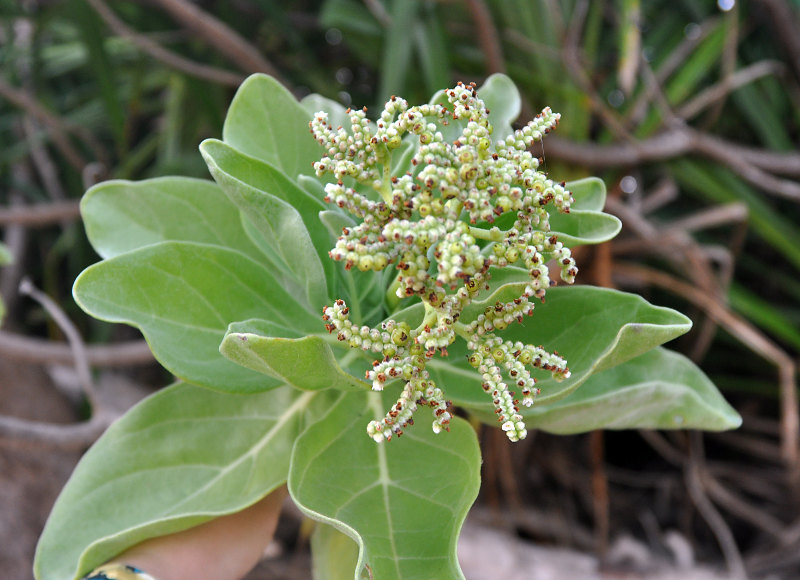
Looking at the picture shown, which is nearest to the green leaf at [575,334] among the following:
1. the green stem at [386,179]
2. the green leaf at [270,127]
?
the green stem at [386,179]

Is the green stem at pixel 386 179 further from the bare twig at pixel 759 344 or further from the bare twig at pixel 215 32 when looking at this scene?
the bare twig at pixel 759 344

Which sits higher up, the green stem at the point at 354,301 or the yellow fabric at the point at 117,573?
the green stem at the point at 354,301

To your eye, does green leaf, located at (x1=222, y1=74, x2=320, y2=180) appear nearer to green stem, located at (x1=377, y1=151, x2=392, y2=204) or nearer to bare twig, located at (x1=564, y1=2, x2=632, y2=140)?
green stem, located at (x1=377, y1=151, x2=392, y2=204)

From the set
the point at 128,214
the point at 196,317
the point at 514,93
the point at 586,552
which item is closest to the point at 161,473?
the point at 196,317

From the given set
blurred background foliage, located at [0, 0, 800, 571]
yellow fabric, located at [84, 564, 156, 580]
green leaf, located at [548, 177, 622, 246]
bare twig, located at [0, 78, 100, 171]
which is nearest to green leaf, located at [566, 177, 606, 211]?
green leaf, located at [548, 177, 622, 246]

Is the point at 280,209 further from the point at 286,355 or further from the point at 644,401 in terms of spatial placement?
the point at 644,401

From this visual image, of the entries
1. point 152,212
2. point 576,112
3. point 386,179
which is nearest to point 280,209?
point 386,179

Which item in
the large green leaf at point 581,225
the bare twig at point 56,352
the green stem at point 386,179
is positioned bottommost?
the bare twig at point 56,352

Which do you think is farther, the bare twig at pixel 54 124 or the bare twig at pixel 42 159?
the bare twig at pixel 42 159
